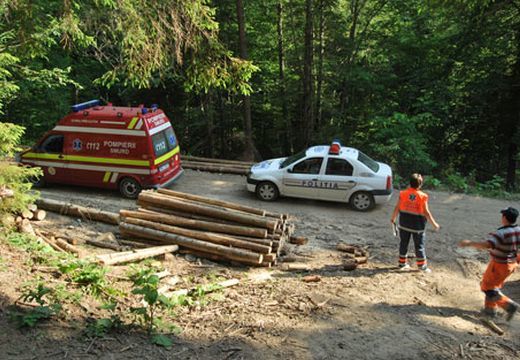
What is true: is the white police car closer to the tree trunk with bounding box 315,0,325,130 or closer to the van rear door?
the van rear door

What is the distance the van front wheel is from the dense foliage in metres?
4.60

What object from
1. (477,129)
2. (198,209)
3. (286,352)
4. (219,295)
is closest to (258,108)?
(477,129)

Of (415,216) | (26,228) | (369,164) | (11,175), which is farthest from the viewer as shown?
(369,164)

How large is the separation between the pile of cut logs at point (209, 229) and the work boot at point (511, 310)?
13.1ft

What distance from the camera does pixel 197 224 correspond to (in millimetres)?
9508

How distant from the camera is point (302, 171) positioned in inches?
520

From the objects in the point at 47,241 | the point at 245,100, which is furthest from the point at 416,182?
the point at 245,100

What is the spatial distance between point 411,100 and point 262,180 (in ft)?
33.9

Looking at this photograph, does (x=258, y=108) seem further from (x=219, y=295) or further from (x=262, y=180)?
(x=219, y=295)

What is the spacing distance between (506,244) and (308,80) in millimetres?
14988

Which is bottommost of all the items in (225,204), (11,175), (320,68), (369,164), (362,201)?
(362,201)

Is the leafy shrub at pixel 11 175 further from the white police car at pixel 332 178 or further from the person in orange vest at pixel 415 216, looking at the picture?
the person in orange vest at pixel 415 216

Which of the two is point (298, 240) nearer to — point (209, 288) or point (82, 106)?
point (209, 288)

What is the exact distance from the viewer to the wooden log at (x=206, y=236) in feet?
29.2
